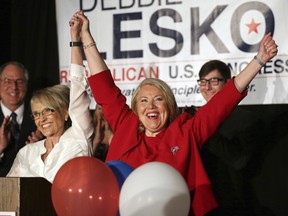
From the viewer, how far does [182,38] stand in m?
4.20

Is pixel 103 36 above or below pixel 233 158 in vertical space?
above

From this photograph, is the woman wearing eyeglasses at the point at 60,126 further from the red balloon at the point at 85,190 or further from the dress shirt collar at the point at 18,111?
the dress shirt collar at the point at 18,111

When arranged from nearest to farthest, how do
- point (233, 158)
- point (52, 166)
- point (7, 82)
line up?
point (52, 166) < point (233, 158) < point (7, 82)

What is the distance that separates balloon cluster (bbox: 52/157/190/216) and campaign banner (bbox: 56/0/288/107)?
1.80m

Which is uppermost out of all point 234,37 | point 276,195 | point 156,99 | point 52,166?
point 234,37

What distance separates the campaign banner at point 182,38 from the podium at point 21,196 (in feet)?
5.87

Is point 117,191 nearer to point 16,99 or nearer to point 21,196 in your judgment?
point 21,196

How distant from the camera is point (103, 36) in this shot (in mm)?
4406

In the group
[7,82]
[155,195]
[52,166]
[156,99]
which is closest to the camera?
[155,195]

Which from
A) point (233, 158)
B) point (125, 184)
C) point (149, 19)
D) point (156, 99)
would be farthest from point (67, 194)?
point (149, 19)

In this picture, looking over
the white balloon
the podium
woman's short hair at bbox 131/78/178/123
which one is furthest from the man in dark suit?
the white balloon

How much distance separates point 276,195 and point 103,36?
158cm

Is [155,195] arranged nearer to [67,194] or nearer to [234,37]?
[67,194]

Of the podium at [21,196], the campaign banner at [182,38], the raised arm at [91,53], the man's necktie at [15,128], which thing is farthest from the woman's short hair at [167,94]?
the man's necktie at [15,128]
